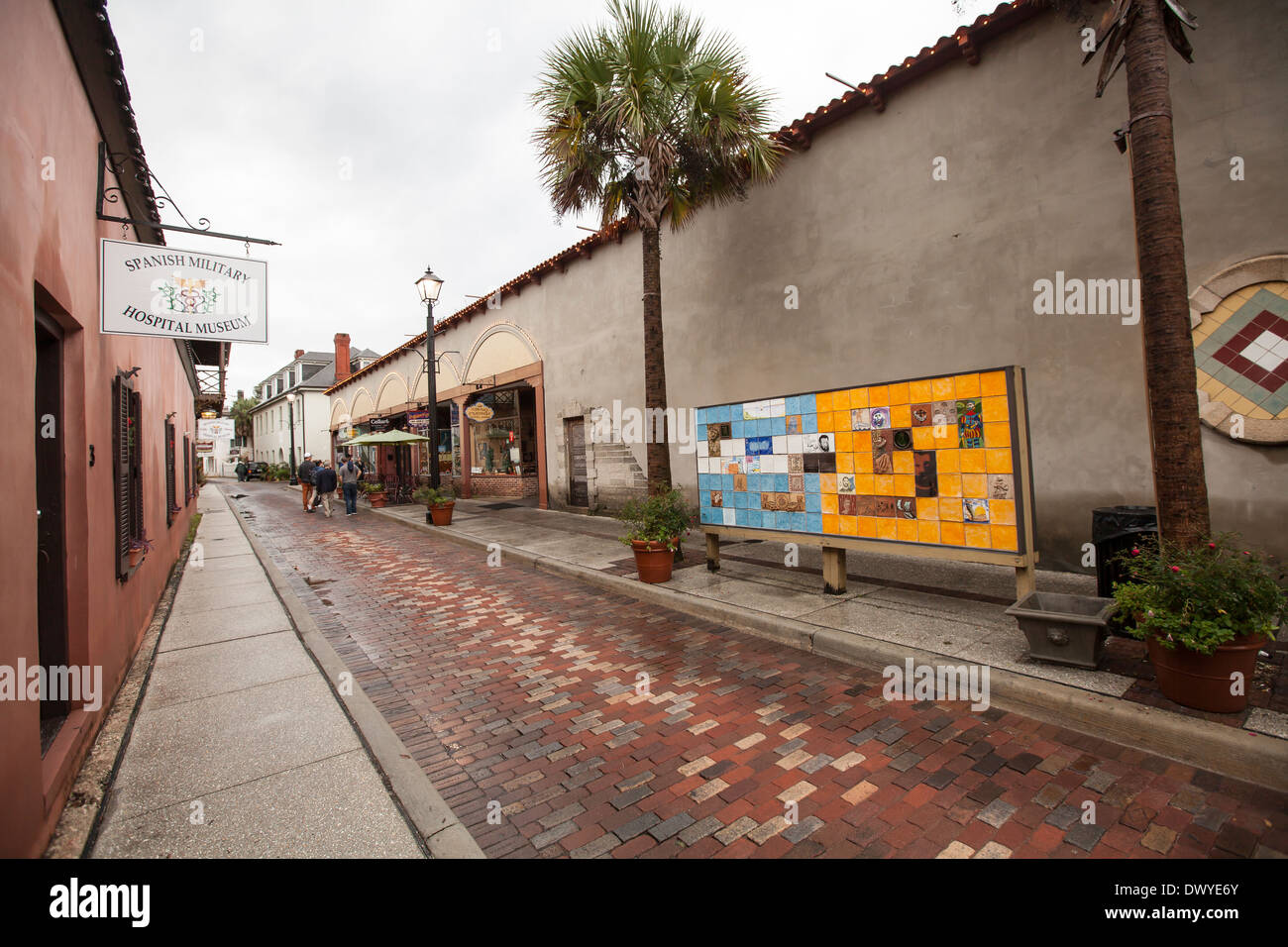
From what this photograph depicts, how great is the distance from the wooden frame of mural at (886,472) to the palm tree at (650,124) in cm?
134

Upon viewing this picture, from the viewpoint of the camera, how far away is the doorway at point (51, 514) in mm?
3514

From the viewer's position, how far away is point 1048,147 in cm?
693

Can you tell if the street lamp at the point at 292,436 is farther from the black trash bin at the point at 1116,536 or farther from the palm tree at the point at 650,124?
the black trash bin at the point at 1116,536

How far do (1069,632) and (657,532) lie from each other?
443 cm

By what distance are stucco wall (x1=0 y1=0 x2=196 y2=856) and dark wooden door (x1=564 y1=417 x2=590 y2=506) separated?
10046mm

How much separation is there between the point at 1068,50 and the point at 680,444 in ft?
26.0

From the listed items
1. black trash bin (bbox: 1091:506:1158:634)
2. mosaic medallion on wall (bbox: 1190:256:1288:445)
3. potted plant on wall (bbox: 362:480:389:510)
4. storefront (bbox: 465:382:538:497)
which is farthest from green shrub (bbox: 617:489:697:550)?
potted plant on wall (bbox: 362:480:389:510)

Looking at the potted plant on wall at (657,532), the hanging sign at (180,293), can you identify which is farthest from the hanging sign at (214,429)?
the potted plant on wall at (657,532)

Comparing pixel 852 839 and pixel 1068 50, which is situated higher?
pixel 1068 50

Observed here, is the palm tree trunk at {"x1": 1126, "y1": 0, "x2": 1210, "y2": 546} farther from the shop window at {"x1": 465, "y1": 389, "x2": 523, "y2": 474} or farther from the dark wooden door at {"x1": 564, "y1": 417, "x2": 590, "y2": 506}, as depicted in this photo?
the shop window at {"x1": 465, "y1": 389, "x2": 523, "y2": 474}

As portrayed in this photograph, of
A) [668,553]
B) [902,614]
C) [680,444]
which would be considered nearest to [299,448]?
[680,444]

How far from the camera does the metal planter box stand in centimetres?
409

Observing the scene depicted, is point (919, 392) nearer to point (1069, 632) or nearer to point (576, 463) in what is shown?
point (1069, 632)

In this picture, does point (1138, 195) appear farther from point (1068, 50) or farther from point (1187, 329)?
point (1068, 50)
